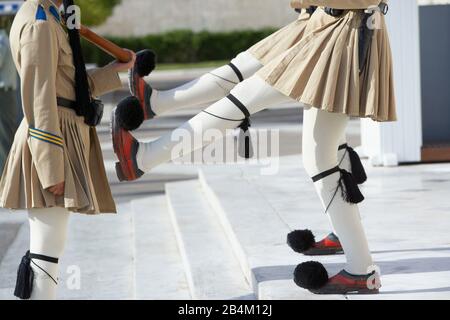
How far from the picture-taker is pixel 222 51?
132 feet

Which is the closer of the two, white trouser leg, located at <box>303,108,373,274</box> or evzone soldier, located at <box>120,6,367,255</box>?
white trouser leg, located at <box>303,108,373,274</box>

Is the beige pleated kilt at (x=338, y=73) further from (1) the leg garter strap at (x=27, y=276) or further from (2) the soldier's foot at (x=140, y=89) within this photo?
(1) the leg garter strap at (x=27, y=276)

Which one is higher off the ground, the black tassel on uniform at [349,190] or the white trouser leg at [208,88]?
the white trouser leg at [208,88]

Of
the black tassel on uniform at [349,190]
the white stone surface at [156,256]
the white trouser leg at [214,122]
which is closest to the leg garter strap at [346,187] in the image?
the black tassel on uniform at [349,190]

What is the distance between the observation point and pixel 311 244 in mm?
5738

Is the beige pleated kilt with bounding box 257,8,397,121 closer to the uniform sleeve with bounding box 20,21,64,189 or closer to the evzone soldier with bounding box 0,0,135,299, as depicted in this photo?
the evzone soldier with bounding box 0,0,135,299

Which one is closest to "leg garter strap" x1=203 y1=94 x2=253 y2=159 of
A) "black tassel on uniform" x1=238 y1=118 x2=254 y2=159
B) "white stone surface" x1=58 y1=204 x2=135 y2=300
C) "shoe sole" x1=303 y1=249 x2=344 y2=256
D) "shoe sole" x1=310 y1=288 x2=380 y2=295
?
"black tassel on uniform" x1=238 y1=118 x2=254 y2=159

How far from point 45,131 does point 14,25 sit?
53 cm

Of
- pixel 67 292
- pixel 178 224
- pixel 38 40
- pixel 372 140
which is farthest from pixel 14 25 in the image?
pixel 372 140

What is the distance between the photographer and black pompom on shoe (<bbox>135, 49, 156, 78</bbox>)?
17.0 feet

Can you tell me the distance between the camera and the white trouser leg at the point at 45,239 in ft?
14.7

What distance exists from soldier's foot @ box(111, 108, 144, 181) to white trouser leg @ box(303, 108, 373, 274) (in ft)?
2.72

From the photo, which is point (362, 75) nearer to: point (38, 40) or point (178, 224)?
point (38, 40)

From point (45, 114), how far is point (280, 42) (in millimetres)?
1423
